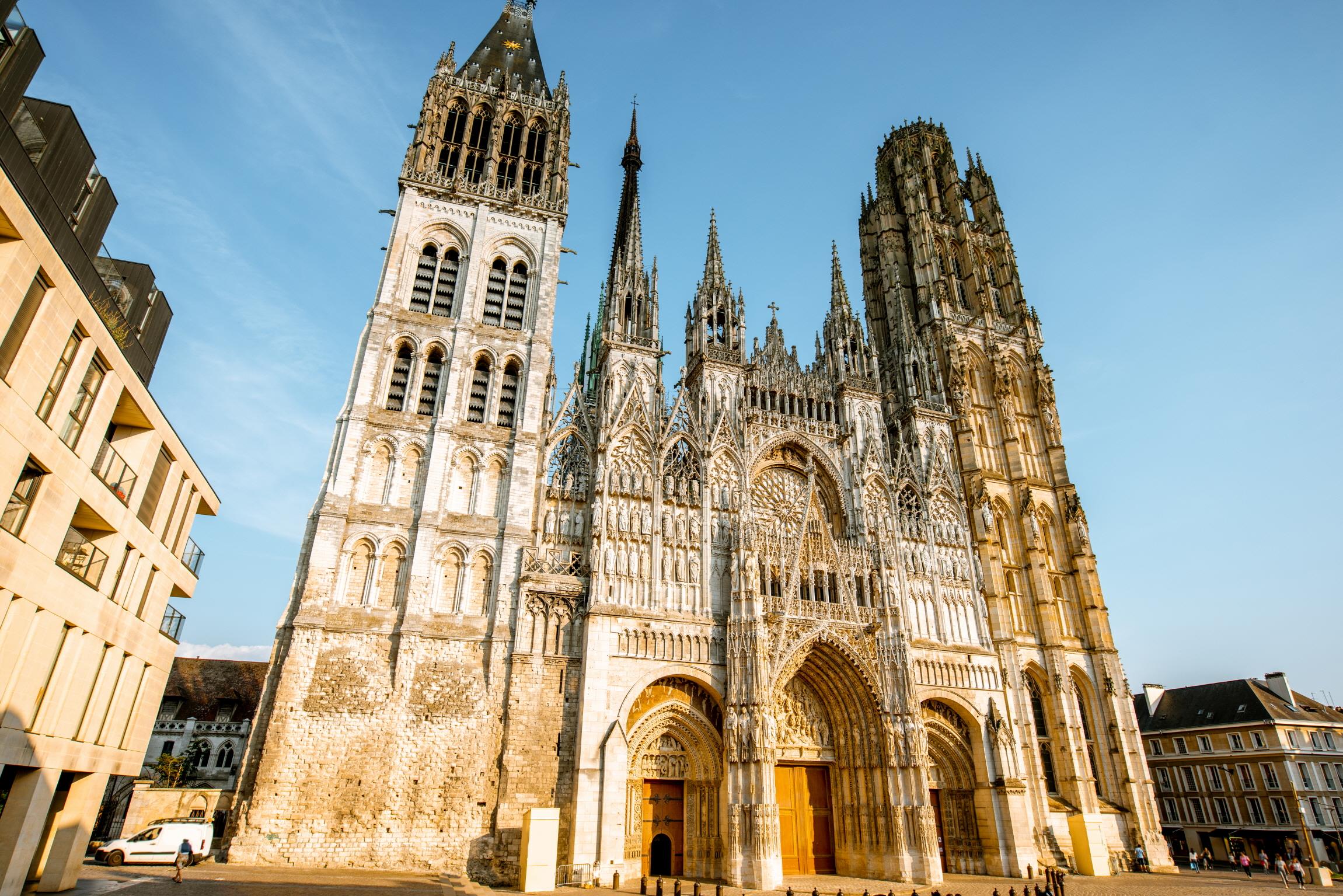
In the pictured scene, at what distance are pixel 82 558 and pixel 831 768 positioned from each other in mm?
23361

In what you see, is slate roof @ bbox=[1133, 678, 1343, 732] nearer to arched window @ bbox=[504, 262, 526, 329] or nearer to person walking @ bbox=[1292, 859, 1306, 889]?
person walking @ bbox=[1292, 859, 1306, 889]

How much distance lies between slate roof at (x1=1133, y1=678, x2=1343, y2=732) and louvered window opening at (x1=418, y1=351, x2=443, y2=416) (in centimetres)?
3948

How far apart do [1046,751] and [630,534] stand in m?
20.1

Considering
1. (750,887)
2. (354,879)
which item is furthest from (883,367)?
(354,879)

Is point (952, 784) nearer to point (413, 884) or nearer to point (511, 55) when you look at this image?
point (413, 884)

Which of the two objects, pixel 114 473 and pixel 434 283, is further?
pixel 434 283

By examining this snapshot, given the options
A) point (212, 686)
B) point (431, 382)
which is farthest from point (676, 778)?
point (212, 686)

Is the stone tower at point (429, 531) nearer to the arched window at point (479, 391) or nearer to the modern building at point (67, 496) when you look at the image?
the arched window at point (479, 391)

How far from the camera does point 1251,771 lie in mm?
41812

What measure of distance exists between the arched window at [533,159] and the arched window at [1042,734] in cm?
2952

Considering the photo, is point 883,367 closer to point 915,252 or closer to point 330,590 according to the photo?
point 915,252

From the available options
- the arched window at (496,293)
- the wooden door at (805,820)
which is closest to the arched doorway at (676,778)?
the wooden door at (805,820)

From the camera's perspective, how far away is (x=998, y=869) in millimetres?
26672

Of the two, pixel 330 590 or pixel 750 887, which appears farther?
pixel 330 590
